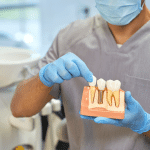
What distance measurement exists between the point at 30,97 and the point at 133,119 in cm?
47

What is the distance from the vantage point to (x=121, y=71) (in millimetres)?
790

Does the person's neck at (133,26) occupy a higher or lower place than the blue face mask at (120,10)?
lower

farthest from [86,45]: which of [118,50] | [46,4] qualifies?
[46,4]

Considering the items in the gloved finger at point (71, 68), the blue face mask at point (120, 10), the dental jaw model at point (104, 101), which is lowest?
the dental jaw model at point (104, 101)

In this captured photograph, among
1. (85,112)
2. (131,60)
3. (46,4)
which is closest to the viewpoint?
(85,112)

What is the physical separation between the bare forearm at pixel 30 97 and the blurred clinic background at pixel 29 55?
34cm

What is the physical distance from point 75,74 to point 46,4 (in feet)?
6.74

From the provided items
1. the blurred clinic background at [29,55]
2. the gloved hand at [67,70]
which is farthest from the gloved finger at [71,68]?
the blurred clinic background at [29,55]

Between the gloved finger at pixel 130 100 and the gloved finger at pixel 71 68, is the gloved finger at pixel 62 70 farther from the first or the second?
the gloved finger at pixel 130 100

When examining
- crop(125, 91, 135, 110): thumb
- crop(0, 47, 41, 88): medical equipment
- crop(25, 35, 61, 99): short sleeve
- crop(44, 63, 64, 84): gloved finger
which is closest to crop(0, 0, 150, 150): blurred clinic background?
crop(0, 47, 41, 88): medical equipment

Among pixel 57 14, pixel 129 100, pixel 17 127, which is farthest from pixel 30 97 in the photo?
pixel 57 14

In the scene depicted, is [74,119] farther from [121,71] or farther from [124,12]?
[124,12]

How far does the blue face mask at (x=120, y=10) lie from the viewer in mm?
782

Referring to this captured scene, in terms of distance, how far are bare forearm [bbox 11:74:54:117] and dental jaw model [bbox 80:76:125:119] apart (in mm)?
216
